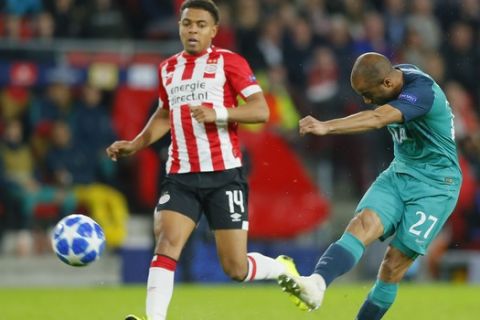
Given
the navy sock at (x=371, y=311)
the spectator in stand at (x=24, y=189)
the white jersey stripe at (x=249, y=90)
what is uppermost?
the white jersey stripe at (x=249, y=90)

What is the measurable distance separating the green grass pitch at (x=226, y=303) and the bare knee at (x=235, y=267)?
189 cm

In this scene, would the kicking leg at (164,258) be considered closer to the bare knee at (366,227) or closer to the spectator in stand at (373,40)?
the bare knee at (366,227)

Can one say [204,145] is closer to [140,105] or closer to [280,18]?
[140,105]

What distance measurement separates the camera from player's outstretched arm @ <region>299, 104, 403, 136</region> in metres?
7.15

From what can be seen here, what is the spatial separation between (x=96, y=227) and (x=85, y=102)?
712cm

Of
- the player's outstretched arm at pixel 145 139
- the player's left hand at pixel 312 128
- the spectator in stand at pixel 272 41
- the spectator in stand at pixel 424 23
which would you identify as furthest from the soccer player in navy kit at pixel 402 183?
the spectator in stand at pixel 424 23

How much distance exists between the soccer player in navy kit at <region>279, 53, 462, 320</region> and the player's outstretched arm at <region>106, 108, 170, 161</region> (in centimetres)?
150

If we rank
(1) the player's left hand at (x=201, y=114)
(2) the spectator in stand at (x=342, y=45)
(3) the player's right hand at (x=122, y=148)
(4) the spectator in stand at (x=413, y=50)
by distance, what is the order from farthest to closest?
(4) the spectator in stand at (x=413, y=50) < (2) the spectator in stand at (x=342, y=45) < (3) the player's right hand at (x=122, y=148) < (1) the player's left hand at (x=201, y=114)

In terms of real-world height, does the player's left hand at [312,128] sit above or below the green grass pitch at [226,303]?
above

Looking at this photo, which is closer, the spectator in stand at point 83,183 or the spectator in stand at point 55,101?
the spectator in stand at point 83,183

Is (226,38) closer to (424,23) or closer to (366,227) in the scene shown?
(424,23)

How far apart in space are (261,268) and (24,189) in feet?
22.3

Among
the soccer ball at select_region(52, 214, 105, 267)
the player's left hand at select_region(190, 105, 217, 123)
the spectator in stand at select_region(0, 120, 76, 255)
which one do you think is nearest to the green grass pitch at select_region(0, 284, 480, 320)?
the spectator in stand at select_region(0, 120, 76, 255)

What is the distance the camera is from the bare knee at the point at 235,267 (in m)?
8.24
